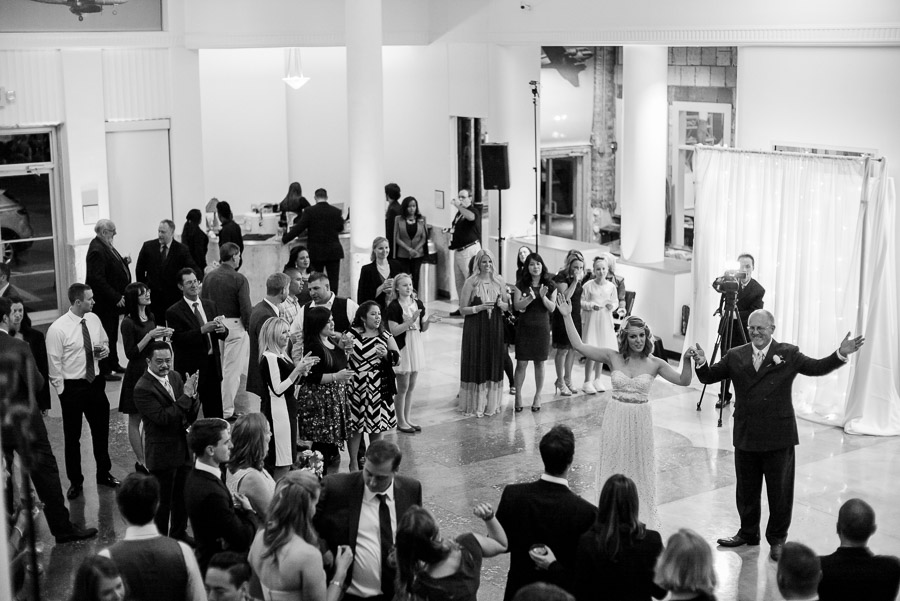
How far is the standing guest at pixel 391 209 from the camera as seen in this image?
1402cm

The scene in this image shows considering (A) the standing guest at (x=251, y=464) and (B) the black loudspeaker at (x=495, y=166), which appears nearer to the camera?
(A) the standing guest at (x=251, y=464)

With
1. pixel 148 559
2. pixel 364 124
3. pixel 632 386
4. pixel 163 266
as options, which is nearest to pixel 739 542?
pixel 632 386

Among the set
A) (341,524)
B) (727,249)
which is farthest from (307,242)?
(341,524)

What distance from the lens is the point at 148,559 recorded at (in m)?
4.51

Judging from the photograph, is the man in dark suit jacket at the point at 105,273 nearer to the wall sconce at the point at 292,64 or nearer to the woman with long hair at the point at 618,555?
the wall sconce at the point at 292,64

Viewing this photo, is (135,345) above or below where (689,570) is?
above

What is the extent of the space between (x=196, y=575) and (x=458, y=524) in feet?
10.7

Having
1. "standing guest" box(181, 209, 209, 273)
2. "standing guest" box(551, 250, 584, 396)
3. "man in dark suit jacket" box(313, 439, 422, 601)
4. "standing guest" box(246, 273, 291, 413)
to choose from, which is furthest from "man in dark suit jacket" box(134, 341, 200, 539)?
"standing guest" box(181, 209, 209, 273)

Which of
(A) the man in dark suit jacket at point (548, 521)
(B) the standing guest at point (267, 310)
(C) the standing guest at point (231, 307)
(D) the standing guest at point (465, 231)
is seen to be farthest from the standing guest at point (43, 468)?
(D) the standing guest at point (465, 231)

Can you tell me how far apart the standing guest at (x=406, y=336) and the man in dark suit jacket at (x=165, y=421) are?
8.32ft

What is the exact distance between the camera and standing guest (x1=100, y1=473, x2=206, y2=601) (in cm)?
450

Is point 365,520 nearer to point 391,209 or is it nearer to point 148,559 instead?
point 148,559

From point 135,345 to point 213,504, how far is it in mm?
3361

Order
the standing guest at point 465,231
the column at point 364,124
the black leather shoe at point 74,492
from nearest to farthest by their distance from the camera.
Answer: the black leather shoe at point 74,492, the column at point 364,124, the standing guest at point 465,231
